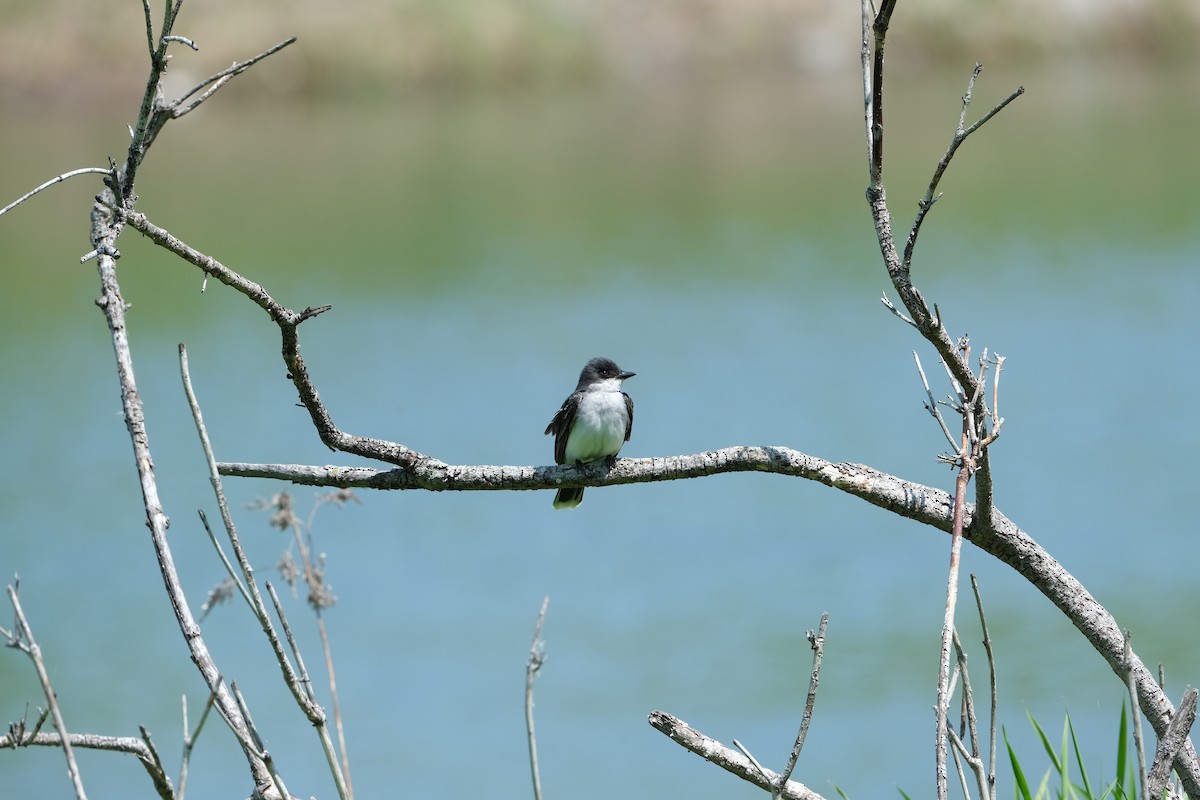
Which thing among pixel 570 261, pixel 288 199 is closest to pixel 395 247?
pixel 570 261

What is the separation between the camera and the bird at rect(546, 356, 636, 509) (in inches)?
230

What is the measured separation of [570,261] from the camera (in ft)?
68.6

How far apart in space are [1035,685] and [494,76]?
101 ft

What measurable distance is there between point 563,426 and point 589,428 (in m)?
0.32

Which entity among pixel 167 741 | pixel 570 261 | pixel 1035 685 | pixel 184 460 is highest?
pixel 570 261

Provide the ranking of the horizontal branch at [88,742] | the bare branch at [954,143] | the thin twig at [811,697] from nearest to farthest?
the thin twig at [811,697], the horizontal branch at [88,742], the bare branch at [954,143]

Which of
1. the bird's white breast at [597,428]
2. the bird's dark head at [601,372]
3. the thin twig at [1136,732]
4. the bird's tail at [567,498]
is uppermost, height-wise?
the bird's dark head at [601,372]

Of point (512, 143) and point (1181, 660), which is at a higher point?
point (512, 143)

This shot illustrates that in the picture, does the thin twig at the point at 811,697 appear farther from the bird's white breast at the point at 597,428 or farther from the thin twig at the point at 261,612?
the bird's white breast at the point at 597,428

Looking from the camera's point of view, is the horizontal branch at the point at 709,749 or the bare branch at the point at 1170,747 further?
the bare branch at the point at 1170,747

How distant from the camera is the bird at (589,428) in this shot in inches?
230

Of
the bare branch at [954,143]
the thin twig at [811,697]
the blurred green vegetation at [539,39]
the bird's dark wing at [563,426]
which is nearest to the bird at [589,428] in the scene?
the bird's dark wing at [563,426]

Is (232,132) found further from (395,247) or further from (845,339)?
(845,339)

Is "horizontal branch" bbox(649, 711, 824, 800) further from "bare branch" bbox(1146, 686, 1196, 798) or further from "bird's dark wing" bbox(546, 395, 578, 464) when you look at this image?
"bird's dark wing" bbox(546, 395, 578, 464)
